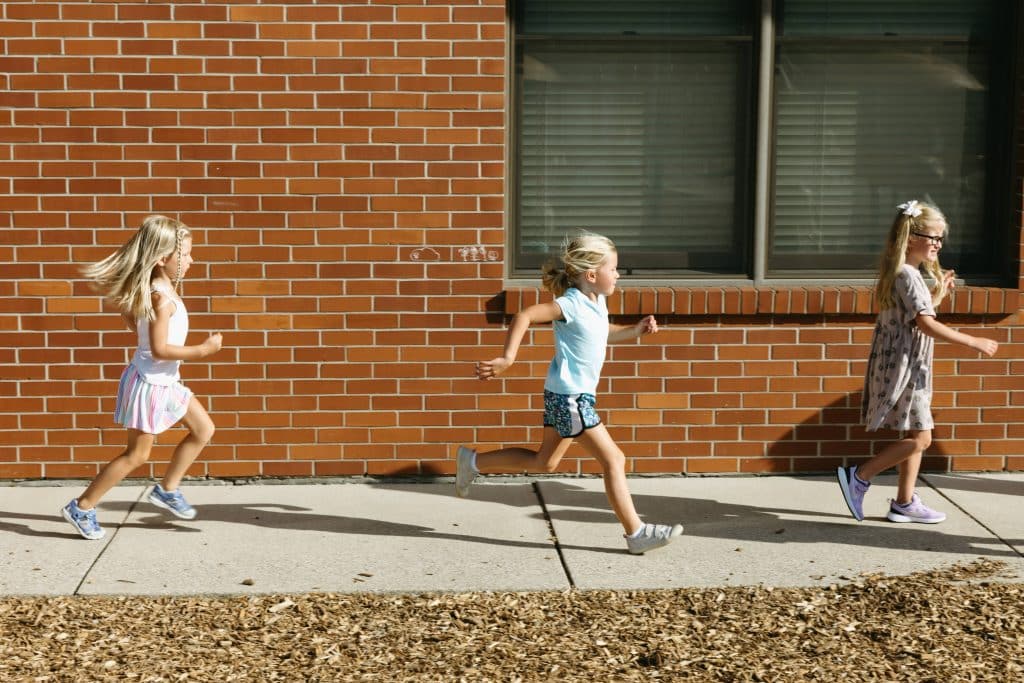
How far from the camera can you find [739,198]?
7.00 m

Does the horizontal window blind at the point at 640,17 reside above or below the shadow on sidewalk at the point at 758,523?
above

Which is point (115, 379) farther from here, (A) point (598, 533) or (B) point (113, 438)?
(A) point (598, 533)

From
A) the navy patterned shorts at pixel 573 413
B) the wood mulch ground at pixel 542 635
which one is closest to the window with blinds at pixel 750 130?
the navy patterned shorts at pixel 573 413

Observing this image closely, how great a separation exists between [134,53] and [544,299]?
7.54ft

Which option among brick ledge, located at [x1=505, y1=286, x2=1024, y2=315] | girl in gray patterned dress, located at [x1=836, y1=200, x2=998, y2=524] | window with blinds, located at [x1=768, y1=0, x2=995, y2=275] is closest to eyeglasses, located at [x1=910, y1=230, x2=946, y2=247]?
girl in gray patterned dress, located at [x1=836, y1=200, x2=998, y2=524]

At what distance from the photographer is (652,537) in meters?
5.53

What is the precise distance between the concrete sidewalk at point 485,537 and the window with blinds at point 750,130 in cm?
121

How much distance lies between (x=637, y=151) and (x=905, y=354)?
73.4 inches

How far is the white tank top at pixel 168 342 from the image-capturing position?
219 inches

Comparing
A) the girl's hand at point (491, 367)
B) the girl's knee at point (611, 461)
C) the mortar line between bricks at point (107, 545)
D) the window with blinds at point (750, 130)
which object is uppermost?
the window with blinds at point (750, 130)

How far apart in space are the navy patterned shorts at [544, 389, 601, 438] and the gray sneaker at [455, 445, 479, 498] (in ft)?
2.19

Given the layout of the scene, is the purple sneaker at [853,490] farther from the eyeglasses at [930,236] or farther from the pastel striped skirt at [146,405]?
the pastel striped skirt at [146,405]

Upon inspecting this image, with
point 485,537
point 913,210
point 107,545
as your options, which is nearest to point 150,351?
point 107,545

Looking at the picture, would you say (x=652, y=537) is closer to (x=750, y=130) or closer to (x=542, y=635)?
(x=542, y=635)
